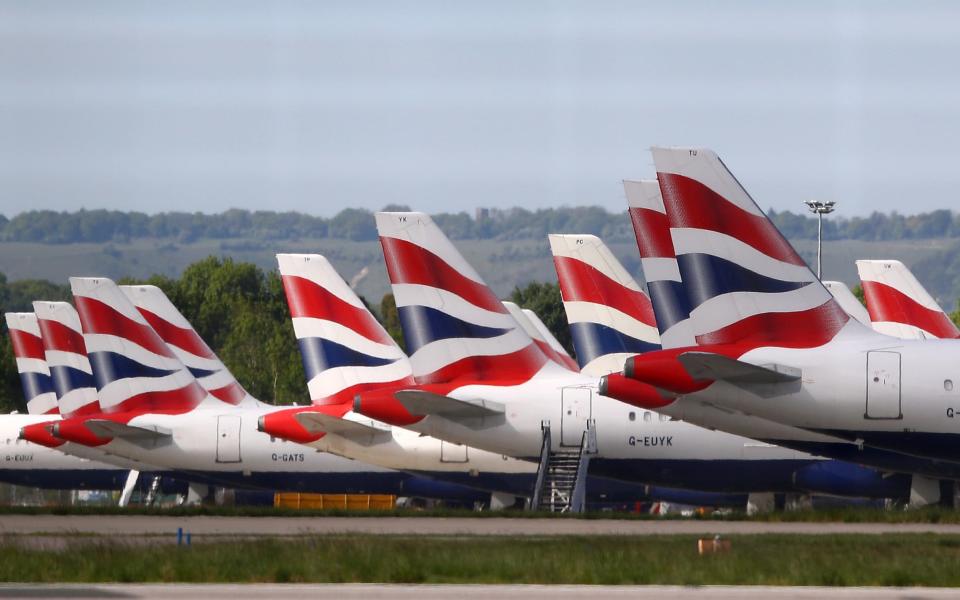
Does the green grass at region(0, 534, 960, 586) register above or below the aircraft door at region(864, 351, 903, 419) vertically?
below

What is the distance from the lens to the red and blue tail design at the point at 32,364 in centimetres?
8038

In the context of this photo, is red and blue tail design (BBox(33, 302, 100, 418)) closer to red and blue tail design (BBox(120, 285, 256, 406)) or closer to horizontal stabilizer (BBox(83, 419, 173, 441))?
red and blue tail design (BBox(120, 285, 256, 406))

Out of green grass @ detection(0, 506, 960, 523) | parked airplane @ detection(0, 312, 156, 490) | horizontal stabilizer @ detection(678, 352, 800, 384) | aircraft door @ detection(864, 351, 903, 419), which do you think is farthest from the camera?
parked airplane @ detection(0, 312, 156, 490)

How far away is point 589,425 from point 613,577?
2080 centimetres

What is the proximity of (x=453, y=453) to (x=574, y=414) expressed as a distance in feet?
18.7

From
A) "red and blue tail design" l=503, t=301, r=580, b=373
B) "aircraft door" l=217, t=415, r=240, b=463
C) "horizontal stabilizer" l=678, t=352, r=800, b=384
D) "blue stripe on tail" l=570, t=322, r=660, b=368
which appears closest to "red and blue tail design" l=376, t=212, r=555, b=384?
"blue stripe on tail" l=570, t=322, r=660, b=368

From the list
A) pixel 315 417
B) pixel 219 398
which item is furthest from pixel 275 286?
pixel 315 417

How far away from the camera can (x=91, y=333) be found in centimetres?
Result: 5675

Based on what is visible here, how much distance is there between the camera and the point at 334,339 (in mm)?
51625

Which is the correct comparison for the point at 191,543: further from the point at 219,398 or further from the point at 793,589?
the point at 219,398

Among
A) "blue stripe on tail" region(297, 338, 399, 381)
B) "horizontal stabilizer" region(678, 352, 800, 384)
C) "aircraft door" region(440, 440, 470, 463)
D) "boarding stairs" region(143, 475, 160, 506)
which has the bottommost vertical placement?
"boarding stairs" region(143, 475, 160, 506)

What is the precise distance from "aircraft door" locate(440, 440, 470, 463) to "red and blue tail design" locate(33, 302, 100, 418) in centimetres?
2067

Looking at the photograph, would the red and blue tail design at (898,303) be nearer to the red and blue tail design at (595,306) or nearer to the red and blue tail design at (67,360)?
the red and blue tail design at (595,306)

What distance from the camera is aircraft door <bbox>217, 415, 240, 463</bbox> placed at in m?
55.1
